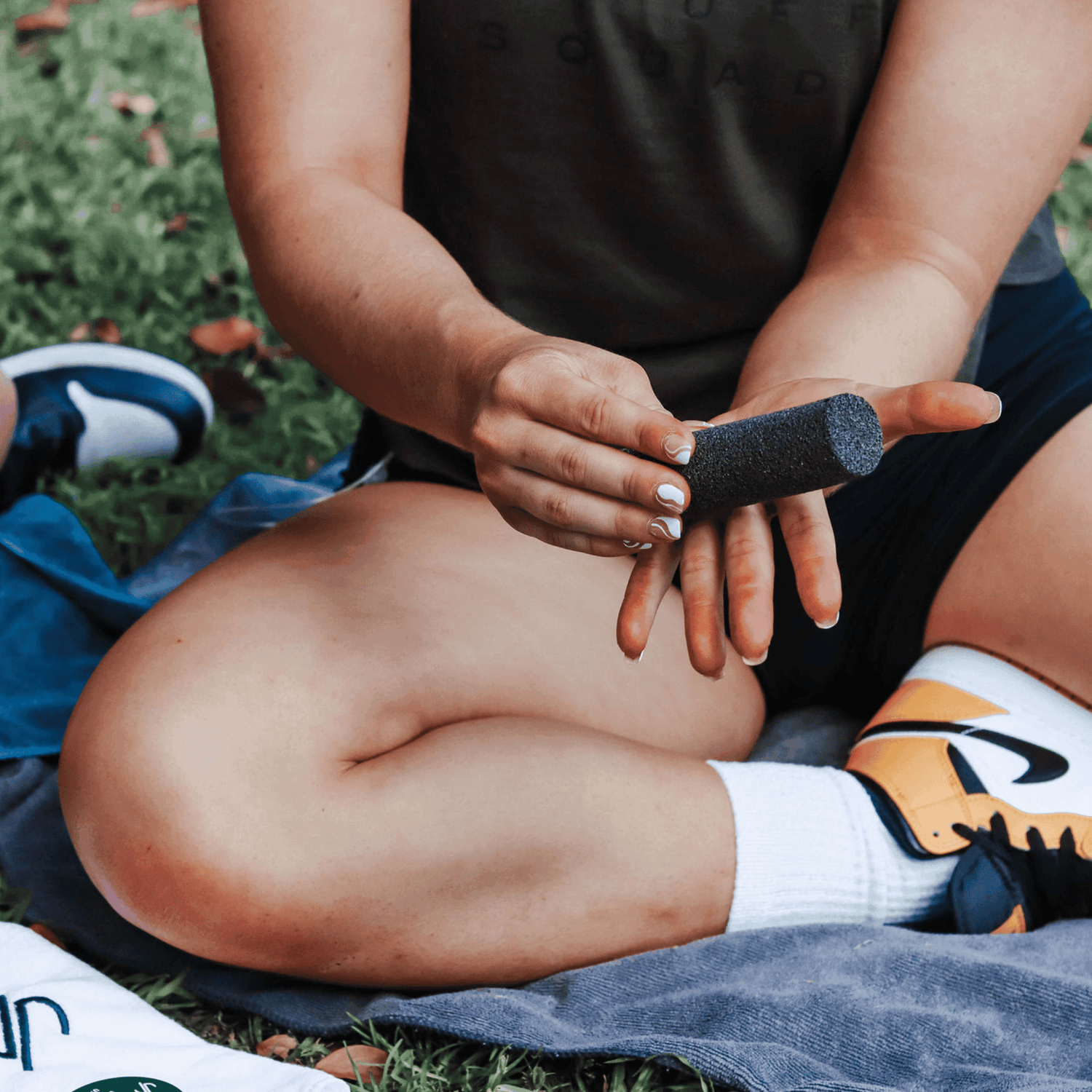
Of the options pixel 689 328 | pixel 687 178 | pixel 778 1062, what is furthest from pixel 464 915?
pixel 687 178

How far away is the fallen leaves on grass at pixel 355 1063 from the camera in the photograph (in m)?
1.05

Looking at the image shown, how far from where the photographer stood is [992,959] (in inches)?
42.4

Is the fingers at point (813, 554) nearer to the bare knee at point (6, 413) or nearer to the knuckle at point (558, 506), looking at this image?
the knuckle at point (558, 506)

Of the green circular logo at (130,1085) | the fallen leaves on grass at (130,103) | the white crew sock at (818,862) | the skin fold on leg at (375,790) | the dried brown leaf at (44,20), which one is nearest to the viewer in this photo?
the green circular logo at (130,1085)

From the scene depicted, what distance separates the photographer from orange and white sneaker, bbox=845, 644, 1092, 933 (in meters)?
1.18

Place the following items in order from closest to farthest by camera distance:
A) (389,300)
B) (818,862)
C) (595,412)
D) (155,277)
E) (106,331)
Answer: (595,412)
(389,300)
(818,862)
(106,331)
(155,277)

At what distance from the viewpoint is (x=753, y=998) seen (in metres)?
1.03

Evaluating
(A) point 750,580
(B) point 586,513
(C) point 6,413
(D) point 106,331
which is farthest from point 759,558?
(D) point 106,331

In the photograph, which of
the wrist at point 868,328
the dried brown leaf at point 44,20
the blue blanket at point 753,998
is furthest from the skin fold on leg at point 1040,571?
the dried brown leaf at point 44,20

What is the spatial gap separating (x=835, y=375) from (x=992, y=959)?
1.89 feet

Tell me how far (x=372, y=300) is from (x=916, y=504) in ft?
2.28

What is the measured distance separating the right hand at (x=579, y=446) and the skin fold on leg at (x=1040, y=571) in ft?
1.84

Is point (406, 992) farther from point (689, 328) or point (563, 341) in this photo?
point (689, 328)

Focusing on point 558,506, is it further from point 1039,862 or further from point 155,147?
point 155,147
